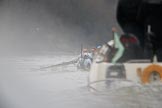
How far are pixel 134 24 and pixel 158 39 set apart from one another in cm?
18

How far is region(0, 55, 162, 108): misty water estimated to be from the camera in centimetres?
258

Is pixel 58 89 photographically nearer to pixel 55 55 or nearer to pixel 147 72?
pixel 55 55

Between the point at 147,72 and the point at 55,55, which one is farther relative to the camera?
the point at 55,55

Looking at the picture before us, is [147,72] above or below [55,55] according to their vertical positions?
below

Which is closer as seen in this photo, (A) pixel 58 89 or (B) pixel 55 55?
(A) pixel 58 89

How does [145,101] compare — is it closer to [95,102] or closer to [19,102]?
[95,102]

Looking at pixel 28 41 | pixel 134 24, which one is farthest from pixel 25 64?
pixel 134 24

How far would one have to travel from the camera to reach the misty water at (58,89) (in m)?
2.58

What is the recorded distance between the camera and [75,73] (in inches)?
114

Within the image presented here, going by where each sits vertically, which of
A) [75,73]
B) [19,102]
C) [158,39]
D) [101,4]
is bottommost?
[19,102]

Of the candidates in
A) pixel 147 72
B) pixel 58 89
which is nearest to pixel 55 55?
pixel 58 89

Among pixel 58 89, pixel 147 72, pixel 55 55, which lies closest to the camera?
pixel 147 72

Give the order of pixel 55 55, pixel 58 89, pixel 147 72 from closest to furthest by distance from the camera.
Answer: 1. pixel 147 72
2. pixel 58 89
3. pixel 55 55

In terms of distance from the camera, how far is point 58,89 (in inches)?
109
